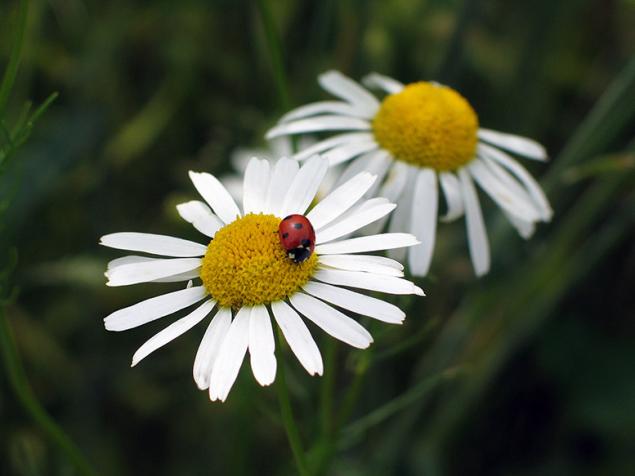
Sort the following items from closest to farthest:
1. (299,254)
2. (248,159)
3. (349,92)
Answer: (299,254) → (349,92) → (248,159)

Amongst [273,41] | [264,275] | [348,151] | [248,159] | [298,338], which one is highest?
[248,159]

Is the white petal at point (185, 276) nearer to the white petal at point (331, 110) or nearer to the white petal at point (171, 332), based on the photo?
the white petal at point (171, 332)

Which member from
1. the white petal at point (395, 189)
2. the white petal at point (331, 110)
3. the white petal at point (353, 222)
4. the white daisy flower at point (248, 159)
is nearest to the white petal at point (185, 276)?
the white petal at point (353, 222)

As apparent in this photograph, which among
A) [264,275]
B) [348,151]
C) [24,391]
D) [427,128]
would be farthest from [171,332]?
[427,128]

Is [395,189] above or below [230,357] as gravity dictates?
above

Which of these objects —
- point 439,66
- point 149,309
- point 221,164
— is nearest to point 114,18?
point 221,164

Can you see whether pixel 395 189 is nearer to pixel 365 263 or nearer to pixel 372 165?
pixel 372 165

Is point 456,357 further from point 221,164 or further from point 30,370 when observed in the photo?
point 30,370
